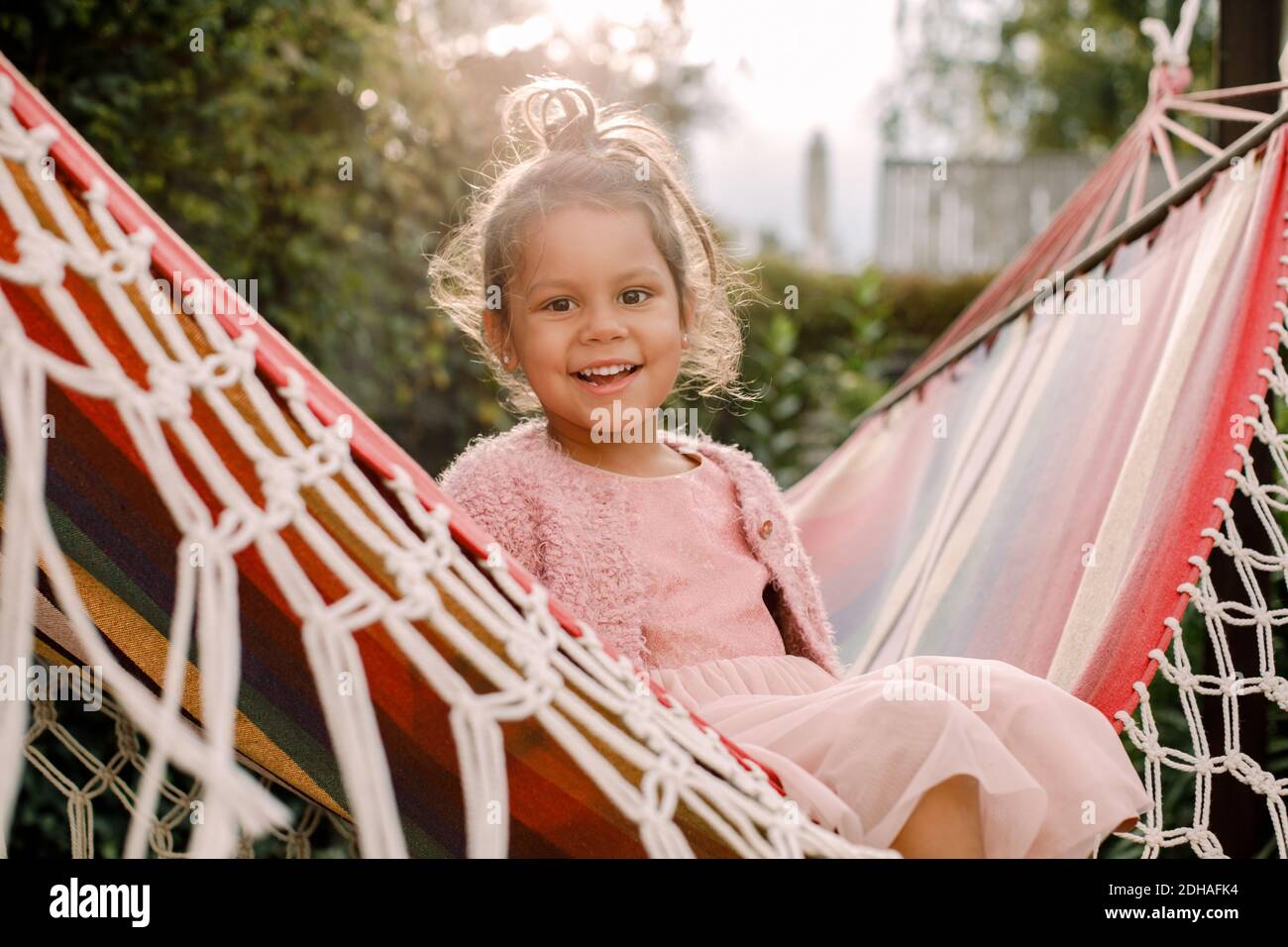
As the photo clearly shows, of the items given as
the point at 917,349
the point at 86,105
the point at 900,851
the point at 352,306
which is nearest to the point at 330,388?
the point at 900,851

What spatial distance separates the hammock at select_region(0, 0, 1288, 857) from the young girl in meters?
0.17

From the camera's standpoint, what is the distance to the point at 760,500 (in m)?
1.53

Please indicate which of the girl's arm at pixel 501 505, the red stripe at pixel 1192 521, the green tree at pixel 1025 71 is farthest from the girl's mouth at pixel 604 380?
the green tree at pixel 1025 71

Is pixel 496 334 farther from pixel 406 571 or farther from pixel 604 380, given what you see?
pixel 406 571

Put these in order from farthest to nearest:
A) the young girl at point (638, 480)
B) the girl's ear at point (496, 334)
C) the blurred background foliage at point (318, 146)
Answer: the blurred background foliage at point (318, 146) < the girl's ear at point (496, 334) < the young girl at point (638, 480)

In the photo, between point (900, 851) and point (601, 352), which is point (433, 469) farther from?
point (900, 851)

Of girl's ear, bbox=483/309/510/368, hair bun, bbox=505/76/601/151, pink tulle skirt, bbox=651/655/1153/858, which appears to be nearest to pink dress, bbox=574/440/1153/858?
pink tulle skirt, bbox=651/655/1153/858

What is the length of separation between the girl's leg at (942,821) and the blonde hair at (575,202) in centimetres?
77

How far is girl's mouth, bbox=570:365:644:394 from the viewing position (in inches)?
55.9

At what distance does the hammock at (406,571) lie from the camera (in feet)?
2.52

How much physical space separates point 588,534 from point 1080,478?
68cm

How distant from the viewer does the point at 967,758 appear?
38.0 inches

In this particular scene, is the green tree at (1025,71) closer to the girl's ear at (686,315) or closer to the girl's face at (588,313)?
the girl's ear at (686,315)

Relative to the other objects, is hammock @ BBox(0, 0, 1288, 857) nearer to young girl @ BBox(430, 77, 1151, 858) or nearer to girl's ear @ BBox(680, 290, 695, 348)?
young girl @ BBox(430, 77, 1151, 858)
